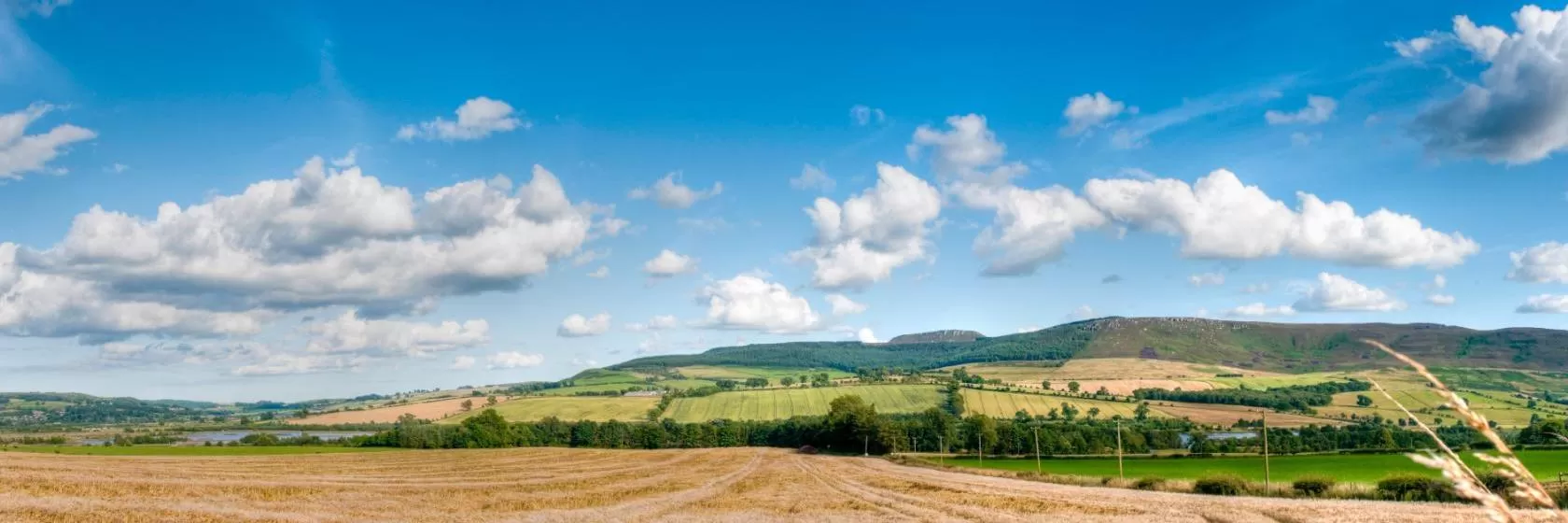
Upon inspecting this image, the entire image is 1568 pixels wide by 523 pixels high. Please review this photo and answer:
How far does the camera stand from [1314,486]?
4609 cm

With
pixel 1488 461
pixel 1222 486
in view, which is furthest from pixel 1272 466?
pixel 1488 461

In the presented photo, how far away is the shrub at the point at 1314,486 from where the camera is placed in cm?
4550

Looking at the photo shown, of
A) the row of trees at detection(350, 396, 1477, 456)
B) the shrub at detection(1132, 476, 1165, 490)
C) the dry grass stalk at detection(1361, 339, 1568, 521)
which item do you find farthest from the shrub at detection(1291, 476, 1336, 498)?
the row of trees at detection(350, 396, 1477, 456)

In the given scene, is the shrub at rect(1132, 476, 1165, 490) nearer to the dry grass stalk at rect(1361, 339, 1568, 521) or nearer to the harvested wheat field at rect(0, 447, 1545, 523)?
the harvested wheat field at rect(0, 447, 1545, 523)

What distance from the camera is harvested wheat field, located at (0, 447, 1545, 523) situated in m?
33.8

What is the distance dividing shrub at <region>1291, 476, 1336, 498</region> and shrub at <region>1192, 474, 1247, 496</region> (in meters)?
2.80

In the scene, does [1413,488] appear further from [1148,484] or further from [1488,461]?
[1488,461]

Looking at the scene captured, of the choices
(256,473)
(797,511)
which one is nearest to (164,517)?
(797,511)

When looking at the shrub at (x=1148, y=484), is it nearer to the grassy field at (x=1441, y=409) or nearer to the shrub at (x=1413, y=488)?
the shrub at (x=1413, y=488)

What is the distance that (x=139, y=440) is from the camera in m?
146

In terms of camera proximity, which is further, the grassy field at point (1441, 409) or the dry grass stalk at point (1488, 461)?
the grassy field at point (1441, 409)

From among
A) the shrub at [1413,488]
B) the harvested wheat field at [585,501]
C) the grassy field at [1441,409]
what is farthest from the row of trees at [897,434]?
the shrub at [1413,488]

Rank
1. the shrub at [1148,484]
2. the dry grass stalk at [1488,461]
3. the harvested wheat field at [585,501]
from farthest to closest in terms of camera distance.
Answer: the shrub at [1148,484], the harvested wheat field at [585,501], the dry grass stalk at [1488,461]

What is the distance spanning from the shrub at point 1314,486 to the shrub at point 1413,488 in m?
2.37
